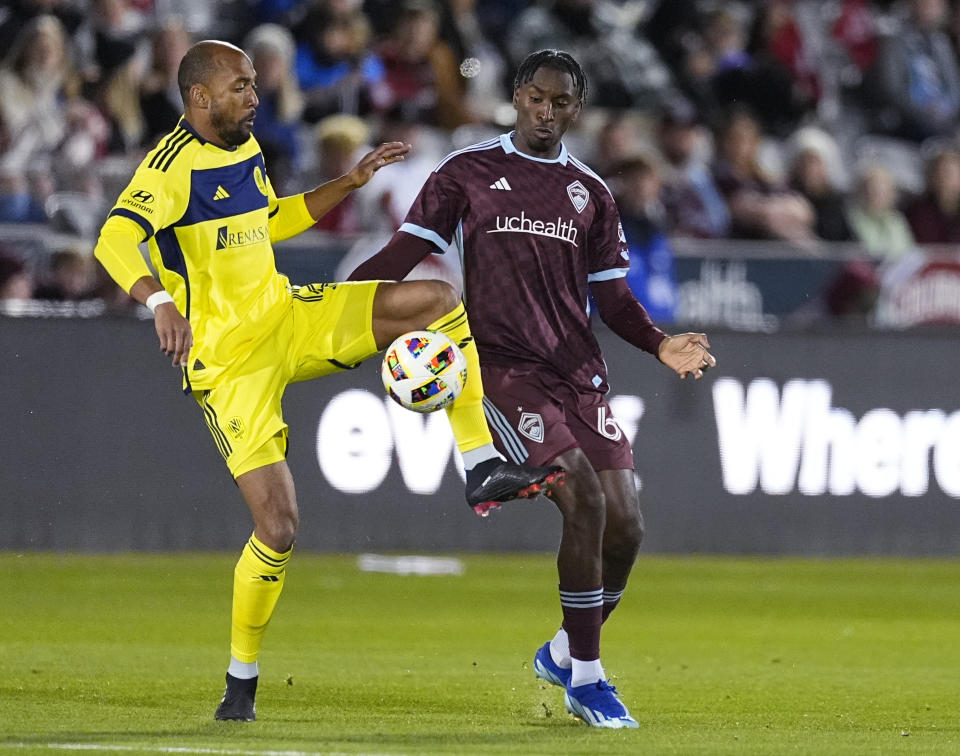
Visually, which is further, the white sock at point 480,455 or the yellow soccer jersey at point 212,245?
the white sock at point 480,455

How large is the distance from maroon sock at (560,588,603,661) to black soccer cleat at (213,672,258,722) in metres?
1.23

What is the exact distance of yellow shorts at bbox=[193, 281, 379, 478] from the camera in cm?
670

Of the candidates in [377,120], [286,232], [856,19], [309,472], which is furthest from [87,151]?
[856,19]

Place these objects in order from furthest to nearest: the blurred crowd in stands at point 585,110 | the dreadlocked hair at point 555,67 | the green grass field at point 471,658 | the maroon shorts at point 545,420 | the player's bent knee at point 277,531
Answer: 1. the blurred crowd in stands at point 585,110
2. the dreadlocked hair at point 555,67
3. the maroon shorts at point 545,420
4. the player's bent knee at point 277,531
5. the green grass field at point 471,658

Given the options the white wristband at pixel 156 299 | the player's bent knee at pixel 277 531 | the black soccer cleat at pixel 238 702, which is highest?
the white wristband at pixel 156 299

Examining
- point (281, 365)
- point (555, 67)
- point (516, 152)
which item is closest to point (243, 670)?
point (281, 365)

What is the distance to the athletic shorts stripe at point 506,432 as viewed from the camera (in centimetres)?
688

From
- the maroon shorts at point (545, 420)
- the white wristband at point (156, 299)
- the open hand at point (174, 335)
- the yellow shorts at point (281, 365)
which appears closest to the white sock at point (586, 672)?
the maroon shorts at point (545, 420)

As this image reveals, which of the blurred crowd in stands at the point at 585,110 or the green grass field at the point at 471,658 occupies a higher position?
the blurred crowd in stands at the point at 585,110

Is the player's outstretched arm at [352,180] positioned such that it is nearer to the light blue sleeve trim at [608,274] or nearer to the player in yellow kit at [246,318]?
the player in yellow kit at [246,318]

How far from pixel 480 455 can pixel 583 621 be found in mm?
758

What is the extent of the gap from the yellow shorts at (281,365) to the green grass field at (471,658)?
105 cm

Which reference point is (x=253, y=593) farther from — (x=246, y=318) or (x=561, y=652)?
(x=561, y=652)

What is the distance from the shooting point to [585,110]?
16.6m
